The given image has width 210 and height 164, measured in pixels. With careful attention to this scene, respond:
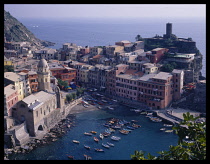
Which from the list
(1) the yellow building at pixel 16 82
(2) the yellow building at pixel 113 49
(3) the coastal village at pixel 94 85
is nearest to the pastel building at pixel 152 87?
(3) the coastal village at pixel 94 85

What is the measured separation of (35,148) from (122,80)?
15076 mm

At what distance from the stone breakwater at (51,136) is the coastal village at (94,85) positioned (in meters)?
0.27

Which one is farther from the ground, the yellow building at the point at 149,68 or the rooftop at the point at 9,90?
the yellow building at the point at 149,68

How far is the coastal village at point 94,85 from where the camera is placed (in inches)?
985

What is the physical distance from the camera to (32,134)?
81.7 feet

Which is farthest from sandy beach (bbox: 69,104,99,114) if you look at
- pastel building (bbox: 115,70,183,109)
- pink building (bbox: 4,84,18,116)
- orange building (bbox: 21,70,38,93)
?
pink building (bbox: 4,84,18,116)

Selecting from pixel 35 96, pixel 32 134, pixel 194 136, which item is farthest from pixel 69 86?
pixel 194 136

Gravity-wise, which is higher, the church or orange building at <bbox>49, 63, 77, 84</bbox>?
orange building at <bbox>49, 63, 77, 84</bbox>

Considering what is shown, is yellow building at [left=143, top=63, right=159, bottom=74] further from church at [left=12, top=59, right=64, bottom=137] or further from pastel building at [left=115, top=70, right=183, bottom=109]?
church at [left=12, top=59, right=64, bottom=137]

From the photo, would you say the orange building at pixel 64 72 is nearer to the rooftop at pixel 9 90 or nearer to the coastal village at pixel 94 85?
the coastal village at pixel 94 85

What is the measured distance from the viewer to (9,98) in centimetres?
2502

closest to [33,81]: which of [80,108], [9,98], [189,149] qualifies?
[80,108]

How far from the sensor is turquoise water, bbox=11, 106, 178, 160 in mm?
21875

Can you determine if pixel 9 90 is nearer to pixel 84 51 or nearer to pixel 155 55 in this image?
pixel 155 55
